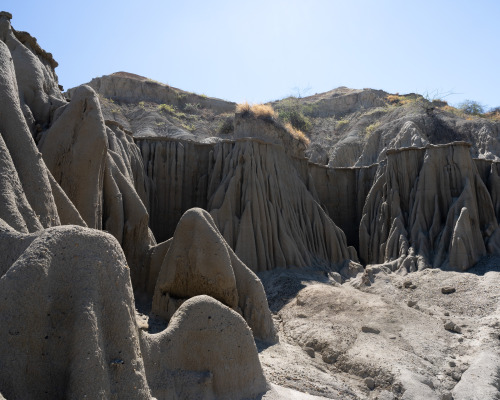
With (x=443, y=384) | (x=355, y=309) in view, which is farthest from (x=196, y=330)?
(x=355, y=309)

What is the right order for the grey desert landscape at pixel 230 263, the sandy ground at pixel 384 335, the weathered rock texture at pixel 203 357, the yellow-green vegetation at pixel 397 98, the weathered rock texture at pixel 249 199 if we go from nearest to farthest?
the grey desert landscape at pixel 230 263 → the weathered rock texture at pixel 203 357 → the sandy ground at pixel 384 335 → the weathered rock texture at pixel 249 199 → the yellow-green vegetation at pixel 397 98

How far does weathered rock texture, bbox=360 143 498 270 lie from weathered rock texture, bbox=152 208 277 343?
10339 millimetres

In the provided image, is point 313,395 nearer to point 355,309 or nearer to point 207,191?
point 355,309

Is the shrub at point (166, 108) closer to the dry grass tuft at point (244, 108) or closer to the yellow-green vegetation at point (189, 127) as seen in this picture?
the yellow-green vegetation at point (189, 127)

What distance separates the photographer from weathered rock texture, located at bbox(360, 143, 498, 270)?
686 inches

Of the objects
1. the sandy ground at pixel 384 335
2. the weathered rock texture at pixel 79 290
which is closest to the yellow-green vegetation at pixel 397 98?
the sandy ground at pixel 384 335

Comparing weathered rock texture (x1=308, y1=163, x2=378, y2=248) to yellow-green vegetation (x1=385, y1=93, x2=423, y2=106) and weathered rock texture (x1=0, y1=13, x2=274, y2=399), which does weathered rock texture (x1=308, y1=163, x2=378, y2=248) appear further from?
yellow-green vegetation (x1=385, y1=93, x2=423, y2=106)

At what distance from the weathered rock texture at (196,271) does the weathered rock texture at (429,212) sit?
10.3 m

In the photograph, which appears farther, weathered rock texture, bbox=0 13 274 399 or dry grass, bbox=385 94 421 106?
dry grass, bbox=385 94 421 106

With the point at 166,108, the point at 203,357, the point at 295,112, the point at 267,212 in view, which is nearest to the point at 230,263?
the point at 203,357

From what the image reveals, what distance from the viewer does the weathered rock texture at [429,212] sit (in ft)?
57.2

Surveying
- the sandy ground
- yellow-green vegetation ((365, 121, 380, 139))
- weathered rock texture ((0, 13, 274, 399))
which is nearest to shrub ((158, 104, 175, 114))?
yellow-green vegetation ((365, 121, 380, 139))

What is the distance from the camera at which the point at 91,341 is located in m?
4.08

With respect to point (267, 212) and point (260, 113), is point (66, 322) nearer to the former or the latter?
point (267, 212)
